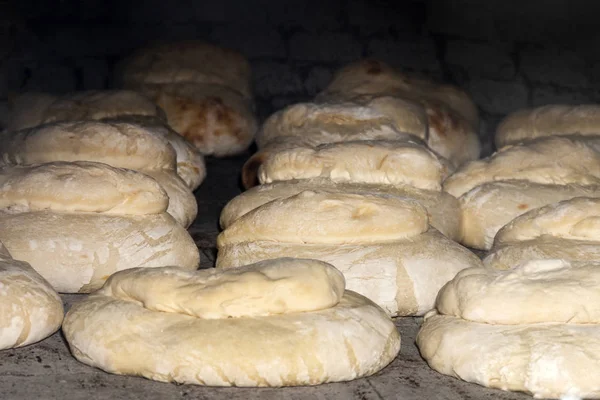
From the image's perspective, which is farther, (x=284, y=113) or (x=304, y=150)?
(x=284, y=113)

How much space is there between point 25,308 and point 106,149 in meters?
1.54

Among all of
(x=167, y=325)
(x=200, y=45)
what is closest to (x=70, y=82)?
(x=200, y=45)

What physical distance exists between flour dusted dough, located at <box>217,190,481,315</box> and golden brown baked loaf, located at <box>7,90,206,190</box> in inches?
70.2

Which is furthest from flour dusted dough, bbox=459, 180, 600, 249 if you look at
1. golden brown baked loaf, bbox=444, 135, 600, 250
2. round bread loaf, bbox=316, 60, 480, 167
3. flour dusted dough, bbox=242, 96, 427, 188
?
round bread loaf, bbox=316, 60, 480, 167

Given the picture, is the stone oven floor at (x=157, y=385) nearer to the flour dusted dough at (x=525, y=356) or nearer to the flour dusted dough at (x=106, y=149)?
the flour dusted dough at (x=525, y=356)

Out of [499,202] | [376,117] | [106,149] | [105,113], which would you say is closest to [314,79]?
[376,117]

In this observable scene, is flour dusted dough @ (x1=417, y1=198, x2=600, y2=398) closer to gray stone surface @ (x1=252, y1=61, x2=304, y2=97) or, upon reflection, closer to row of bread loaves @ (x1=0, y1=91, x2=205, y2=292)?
row of bread loaves @ (x1=0, y1=91, x2=205, y2=292)

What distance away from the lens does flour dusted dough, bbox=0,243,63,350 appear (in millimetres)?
3125

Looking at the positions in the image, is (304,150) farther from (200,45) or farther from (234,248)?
(200,45)

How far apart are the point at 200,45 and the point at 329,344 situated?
4371mm

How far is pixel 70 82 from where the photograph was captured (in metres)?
7.09

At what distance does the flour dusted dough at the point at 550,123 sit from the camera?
559cm

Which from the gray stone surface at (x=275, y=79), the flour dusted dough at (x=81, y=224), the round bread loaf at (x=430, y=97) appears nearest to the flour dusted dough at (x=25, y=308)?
the flour dusted dough at (x=81, y=224)

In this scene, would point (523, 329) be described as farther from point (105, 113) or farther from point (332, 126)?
point (105, 113)
